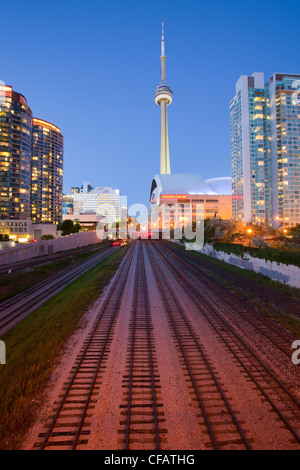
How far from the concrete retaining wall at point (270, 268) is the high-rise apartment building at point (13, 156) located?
107087 millimetres

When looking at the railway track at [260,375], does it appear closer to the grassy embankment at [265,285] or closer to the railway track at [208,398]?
the railway track at [208,398]

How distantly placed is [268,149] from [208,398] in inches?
5476

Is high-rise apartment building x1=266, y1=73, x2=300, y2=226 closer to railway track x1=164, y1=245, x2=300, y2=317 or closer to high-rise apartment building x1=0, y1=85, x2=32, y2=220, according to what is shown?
railway track x1=164, y1=245, x2=300, y2=317

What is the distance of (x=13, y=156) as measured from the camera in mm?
106938

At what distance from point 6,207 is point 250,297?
115752mm

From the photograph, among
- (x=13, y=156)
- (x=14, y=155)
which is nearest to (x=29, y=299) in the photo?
(x=13, y=156)

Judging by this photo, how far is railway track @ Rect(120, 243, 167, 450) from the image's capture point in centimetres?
546

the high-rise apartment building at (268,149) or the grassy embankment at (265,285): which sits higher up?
the high-rise apartment building at (268,149)

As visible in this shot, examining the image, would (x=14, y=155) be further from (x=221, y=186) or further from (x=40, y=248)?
(x=221, y=186)

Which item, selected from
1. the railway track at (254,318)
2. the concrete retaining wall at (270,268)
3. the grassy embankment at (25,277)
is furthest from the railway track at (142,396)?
the grassy embankment at (25,277)

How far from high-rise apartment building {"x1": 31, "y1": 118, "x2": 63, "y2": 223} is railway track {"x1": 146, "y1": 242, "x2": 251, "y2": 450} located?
485 ft

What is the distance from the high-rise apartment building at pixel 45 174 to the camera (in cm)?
14338

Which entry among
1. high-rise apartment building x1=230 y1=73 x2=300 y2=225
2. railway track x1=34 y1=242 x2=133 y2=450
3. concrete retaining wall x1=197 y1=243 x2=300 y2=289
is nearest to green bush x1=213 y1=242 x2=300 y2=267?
concrete retaining wall x1=197 y1=243 x2=300 y2=289
